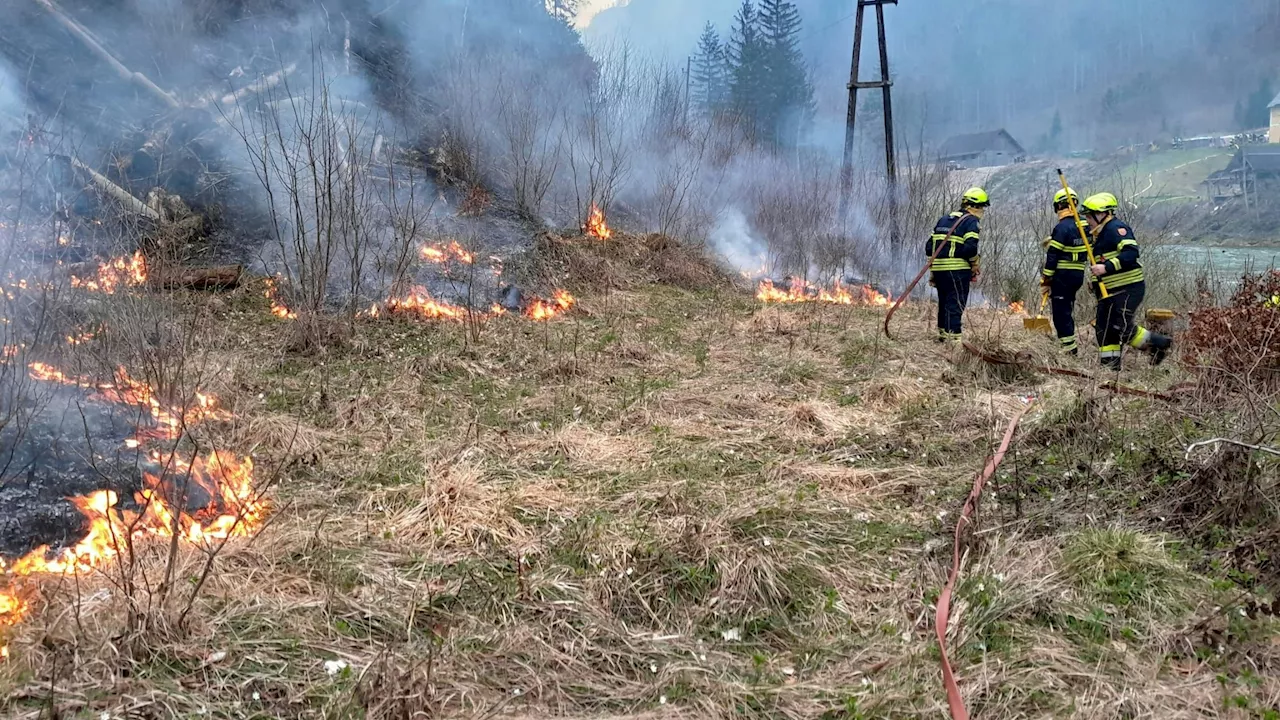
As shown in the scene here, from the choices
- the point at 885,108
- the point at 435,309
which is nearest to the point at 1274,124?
the point at 885,108

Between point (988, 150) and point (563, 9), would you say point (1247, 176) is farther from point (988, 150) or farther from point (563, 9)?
point (563, 9)

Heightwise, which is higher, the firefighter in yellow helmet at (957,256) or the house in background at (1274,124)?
the house in background at (1274,124)

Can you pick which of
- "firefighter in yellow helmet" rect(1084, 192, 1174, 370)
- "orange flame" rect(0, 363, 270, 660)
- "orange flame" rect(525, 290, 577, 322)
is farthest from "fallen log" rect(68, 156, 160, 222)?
"firefighter in yellow helmet" rect(1084, 192, 1174, 370)

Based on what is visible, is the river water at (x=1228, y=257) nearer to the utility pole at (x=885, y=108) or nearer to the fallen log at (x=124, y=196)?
the utility pole at (x=885, y=108)

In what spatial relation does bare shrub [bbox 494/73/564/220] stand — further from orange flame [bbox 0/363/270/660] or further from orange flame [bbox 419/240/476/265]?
orange flame [bbox 0/363/270/660]

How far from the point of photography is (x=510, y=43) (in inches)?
653

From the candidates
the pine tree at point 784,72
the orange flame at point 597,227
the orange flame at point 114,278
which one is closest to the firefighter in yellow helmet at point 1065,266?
the orange flame at point 597,227

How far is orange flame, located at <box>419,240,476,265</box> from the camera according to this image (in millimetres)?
10102

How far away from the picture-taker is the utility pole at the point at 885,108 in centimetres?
1331

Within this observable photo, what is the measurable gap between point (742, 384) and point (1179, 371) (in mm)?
3699

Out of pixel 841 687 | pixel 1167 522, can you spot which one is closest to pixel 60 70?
pixel 841 687

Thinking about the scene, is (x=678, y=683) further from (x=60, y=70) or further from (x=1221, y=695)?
(x=60, y=70)

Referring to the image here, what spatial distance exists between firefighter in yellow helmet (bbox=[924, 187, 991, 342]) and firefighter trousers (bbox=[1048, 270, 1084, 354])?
0.85 metres

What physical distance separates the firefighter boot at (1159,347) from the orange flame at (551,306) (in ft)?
22.8
